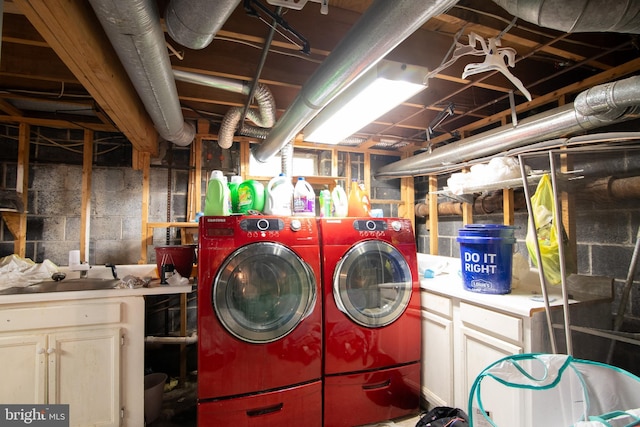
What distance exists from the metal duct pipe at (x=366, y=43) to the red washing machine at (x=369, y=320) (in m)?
0.80

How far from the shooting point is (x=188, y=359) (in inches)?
117

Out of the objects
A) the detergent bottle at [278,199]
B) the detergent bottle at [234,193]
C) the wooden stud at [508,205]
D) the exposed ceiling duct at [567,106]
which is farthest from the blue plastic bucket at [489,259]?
the detergent bottle at [234,193]

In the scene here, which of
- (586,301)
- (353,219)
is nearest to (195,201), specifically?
(353,219)

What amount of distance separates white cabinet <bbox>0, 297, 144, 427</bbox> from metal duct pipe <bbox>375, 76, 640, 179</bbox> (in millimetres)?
2709

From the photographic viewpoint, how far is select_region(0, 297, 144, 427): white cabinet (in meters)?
1.69

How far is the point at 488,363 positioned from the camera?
1727 millimetres

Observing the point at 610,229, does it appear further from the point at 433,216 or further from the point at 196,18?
the point at 196,18

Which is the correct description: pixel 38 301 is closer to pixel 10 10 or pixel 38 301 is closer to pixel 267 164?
pixel 10 10

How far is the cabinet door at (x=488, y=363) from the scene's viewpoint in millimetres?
1526

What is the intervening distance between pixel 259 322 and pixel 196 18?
5.18ft

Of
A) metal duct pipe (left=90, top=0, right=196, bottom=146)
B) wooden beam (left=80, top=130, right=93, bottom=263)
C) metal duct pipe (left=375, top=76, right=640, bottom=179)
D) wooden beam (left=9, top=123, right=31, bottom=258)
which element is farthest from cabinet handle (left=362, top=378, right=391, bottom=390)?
wooden beam (left=9, top=123, right=31, bottom=258)

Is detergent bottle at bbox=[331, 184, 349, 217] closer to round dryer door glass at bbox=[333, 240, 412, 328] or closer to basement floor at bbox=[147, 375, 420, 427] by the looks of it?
round dryer door glass at bbox=[333, 240, 412, 328]

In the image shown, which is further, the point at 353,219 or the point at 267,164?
the point at 267,164

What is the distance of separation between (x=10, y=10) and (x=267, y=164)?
7.13ft
